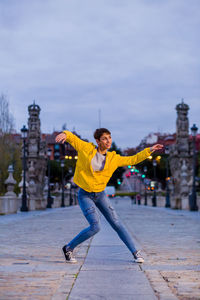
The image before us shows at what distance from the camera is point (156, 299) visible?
433cm

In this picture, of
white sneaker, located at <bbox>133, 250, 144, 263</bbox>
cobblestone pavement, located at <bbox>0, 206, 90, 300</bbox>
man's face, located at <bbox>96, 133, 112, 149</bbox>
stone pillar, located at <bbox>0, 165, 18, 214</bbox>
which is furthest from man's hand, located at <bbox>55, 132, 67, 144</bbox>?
stone pillar, located at <bbox>0, 165, 18, 214</bbox>

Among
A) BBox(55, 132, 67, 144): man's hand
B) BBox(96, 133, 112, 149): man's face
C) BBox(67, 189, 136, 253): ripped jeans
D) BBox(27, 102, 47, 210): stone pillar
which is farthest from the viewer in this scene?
BBox(27, 102, 47, 210): stone pillar

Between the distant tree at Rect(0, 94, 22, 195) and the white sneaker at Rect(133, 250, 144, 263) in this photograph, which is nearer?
the white sneaker at Rect(133, 250, 144, 263)

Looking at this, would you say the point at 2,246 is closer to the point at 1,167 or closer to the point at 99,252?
the point at 99,252

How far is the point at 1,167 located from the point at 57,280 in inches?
1774

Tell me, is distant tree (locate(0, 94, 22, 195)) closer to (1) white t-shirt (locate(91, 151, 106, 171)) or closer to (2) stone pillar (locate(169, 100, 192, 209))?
(2) stone pillar (locate(169, 100, 192, 209))

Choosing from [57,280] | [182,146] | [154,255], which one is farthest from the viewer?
[182,146]

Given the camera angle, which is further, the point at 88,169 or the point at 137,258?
the point at 137,258

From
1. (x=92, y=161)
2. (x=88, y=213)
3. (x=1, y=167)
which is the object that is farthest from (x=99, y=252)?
(x=1, y=167)

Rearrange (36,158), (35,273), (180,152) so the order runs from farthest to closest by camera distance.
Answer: (36,158) → (180,152) → (35,273)

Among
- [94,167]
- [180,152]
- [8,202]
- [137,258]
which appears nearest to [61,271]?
[137,258]

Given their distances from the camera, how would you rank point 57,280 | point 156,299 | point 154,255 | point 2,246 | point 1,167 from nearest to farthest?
point 156,299 → point 57,280 → point 154,255 → point 2,246 → point 1,167

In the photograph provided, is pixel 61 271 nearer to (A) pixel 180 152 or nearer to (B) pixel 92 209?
(B) pixel 92 209

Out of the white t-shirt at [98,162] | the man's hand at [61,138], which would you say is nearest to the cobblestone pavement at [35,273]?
A: the white t-shirt at [98,162]
